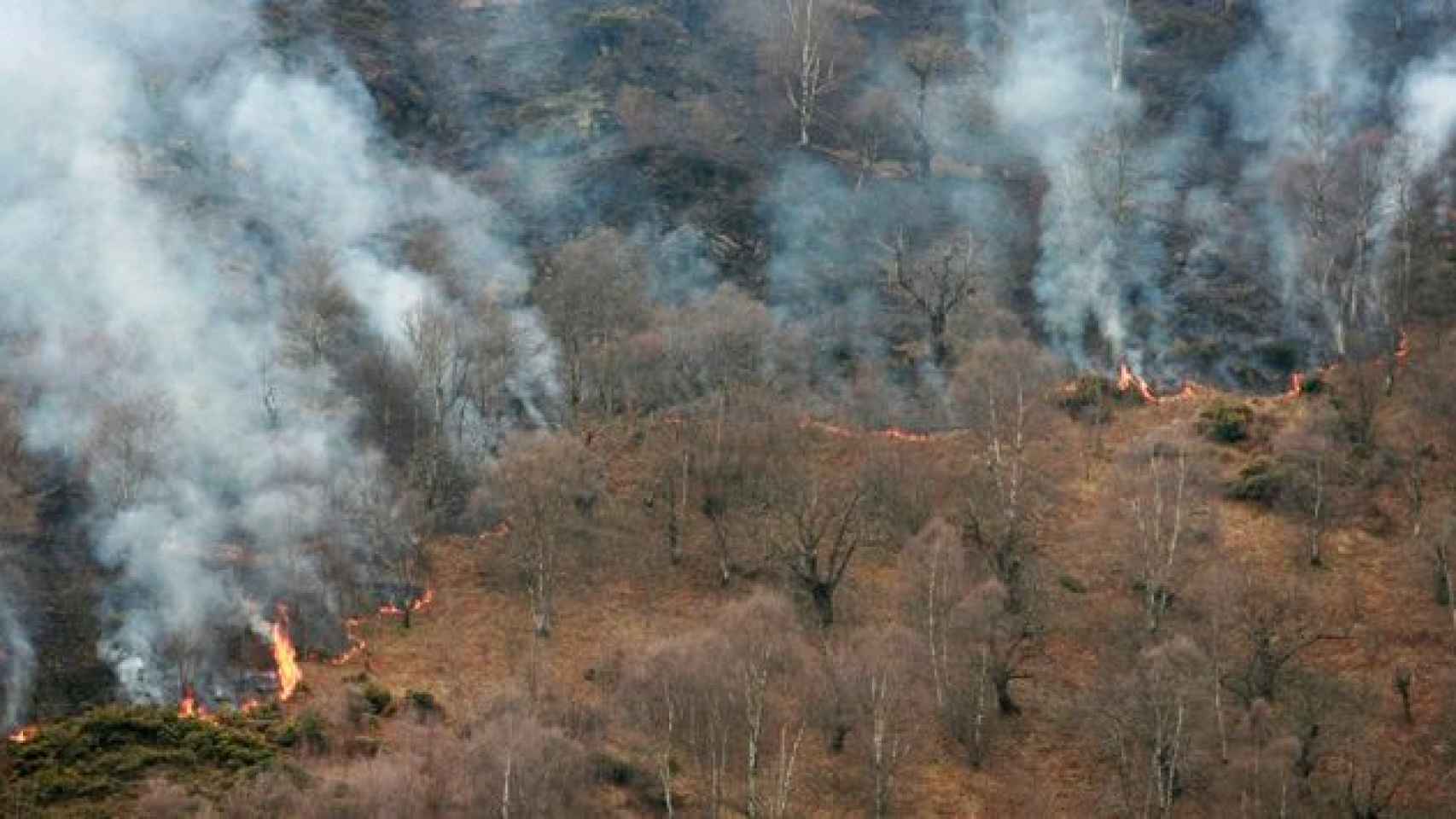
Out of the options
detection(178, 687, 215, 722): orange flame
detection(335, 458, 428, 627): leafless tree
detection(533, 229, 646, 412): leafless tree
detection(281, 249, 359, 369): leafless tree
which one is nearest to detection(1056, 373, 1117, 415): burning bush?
detection(533, 229, 646, 412): leafless tree

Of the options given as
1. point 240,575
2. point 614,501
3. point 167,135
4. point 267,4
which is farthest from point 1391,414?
point 267,4

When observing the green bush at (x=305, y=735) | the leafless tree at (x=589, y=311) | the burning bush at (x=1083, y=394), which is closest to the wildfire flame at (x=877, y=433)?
the burning bush at (x=1083, y=394)

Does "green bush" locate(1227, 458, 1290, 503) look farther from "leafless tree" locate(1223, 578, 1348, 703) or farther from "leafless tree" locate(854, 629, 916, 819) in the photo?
"leafless tree" locate(854, 629, 916, 819)

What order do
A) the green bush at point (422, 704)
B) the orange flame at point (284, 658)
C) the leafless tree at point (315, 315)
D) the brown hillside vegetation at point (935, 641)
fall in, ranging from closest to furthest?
1. the brown hillside vegetation at point (935, 641)
2. the green bush at point (422, 704)
3. the orange flame at point (284, 658)
4. the leafless tree at point (315, 315)

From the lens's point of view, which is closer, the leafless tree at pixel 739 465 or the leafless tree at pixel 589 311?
the leafless tree at pixel 739 465

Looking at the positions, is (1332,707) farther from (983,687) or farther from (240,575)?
(240,575)

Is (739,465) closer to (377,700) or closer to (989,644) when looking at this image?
(989,644)

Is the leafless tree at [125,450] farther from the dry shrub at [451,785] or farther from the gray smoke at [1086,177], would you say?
the gray smoke at [1086,177]
